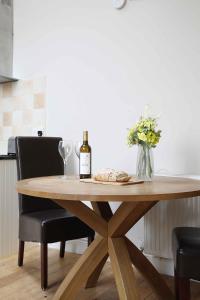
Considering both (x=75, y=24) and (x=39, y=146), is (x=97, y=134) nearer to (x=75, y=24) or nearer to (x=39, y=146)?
(x=39, y=146)

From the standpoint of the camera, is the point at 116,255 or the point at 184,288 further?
the point at 116,255

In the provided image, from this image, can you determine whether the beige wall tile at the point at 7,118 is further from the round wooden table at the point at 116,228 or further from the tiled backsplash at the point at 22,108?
the round wooden table at the point at 116,228

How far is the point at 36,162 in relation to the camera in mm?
2471

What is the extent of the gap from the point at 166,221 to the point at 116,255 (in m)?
0.68

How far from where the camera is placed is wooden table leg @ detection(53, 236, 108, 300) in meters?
1.71

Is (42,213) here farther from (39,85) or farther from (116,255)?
(39,85)

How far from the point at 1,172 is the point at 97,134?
871 mm

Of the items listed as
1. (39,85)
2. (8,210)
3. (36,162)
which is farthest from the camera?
(39,85)

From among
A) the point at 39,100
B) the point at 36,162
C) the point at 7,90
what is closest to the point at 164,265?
the point at 36,162

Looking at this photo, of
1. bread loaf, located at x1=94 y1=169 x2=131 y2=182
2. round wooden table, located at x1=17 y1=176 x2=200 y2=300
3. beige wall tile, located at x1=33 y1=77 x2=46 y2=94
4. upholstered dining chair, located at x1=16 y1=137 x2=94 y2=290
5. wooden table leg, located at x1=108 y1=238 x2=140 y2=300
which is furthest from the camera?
beige wall tile, located at x1=33 y1=77 x2=46 y2=94

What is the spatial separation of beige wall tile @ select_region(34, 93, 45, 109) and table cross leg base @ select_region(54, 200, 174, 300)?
1571 mm

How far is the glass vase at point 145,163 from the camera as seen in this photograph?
191 centimetres

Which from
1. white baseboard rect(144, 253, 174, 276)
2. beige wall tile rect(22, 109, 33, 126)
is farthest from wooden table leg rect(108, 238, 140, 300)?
beige wall tile rect(22, 109, 33, 126)

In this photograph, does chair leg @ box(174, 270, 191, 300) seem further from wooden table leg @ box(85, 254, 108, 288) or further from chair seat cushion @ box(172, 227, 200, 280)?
wooden table leg @ box(85, 254, 108, 288)
